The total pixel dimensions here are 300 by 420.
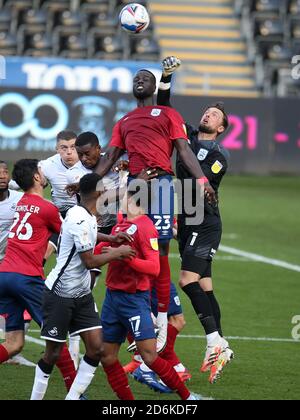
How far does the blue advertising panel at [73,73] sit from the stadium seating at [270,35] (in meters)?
5.13

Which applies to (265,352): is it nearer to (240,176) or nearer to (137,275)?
(137,275)

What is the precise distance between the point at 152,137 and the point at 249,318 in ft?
12.3

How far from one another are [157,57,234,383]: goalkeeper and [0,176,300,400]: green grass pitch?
55 cm

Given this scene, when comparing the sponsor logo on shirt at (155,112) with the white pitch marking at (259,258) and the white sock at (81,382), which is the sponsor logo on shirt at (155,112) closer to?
the white sock at (81,382)

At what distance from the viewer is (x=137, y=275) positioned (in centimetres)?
876

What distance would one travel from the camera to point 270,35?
3316cm

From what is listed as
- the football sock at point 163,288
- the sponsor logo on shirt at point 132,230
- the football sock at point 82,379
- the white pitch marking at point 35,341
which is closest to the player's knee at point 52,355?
the football sock at point 82,379

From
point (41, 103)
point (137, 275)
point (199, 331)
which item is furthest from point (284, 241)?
point (137, 275)

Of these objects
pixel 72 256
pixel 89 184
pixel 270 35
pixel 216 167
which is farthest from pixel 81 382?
pixel 270 35

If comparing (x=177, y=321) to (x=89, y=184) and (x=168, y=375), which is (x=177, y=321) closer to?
(x=168, y=375)

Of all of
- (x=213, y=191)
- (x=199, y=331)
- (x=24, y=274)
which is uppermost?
(x=213, y=191)

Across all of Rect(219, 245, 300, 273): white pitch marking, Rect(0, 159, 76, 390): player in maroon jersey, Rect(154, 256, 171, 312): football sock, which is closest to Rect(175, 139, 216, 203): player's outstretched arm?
Rect(154, 256, 171, 312): football sock

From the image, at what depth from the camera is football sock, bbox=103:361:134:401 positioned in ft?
28.6

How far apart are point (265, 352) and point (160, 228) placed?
6.95 feet
